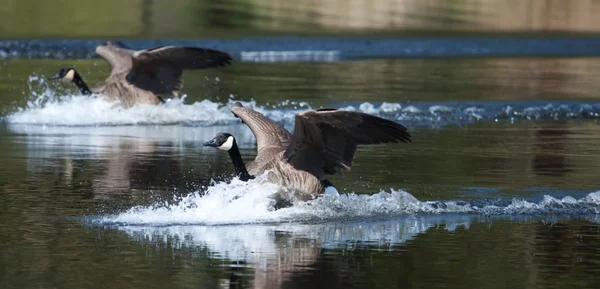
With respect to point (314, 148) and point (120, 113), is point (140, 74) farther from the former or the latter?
point (314, 148)

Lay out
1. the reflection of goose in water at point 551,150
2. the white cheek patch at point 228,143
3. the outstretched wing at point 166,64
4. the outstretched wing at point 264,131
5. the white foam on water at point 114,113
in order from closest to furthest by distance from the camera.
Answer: the white cheek patch at point 228,143 < the outstretched wing at point 264,131 < the reflection of goose in water at point 551,150 < the outstretched wing at point 166,64 < the white foam on water at point 114,113

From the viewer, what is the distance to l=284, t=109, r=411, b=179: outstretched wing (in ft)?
35.1

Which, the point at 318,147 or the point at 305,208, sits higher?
the point at 318,147

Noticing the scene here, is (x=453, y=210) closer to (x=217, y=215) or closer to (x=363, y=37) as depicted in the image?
(x=217, y=215)

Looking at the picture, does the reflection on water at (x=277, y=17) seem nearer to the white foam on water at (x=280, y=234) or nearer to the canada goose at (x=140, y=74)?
the canada goose at (x=140, y=74)

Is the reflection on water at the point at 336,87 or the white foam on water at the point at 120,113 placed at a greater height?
the reflection on water at the point at 336,87

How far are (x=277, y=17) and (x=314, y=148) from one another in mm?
27172

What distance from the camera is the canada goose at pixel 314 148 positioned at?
1080 cm

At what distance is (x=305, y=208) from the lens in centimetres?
1125

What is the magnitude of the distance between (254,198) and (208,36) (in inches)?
879

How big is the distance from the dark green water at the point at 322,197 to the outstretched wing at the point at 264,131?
78cm

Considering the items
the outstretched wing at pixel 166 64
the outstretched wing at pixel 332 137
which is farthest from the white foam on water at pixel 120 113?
the outstretched wing at pixel 332 137

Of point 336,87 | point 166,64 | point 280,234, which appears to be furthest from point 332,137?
point 336,87

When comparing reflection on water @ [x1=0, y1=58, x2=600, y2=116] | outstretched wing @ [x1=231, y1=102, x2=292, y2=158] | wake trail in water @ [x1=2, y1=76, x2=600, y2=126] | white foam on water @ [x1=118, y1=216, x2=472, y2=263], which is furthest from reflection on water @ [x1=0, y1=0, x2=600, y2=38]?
white foam on water @ [x1=118, y1=216, x2=472, y2=263]
